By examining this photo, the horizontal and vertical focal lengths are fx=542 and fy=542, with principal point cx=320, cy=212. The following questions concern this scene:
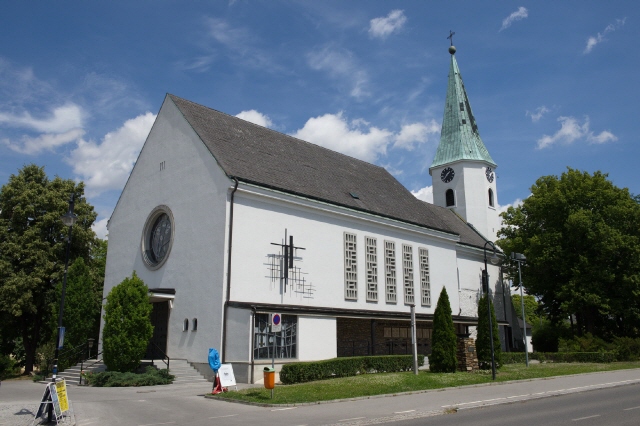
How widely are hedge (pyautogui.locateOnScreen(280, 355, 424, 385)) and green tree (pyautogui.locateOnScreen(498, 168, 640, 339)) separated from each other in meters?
14.9

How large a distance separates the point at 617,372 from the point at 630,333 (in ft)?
47.3

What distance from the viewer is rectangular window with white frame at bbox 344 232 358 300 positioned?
26781mm

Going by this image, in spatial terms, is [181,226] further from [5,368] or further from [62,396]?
[5,368]

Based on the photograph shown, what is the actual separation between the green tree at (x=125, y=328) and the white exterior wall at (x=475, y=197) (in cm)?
3035

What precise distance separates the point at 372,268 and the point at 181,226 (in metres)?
9.96

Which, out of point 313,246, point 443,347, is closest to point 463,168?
point 313,246

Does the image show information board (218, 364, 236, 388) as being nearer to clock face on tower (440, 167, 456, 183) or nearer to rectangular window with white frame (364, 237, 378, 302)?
rectangular window with white frame (364, 237, 378, 302)

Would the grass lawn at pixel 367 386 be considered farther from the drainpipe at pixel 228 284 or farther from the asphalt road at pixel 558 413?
the asphalt road at pixel 558 413

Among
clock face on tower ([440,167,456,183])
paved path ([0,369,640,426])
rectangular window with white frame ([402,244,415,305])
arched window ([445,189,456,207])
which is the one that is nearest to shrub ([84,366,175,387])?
paved path ([0,369,640,426])

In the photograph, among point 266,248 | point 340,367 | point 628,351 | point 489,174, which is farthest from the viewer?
point 489,174

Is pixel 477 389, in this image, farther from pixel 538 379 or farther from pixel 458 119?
pixel 458 119

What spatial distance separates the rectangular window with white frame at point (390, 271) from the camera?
28.7m

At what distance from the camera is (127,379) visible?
19.7 m

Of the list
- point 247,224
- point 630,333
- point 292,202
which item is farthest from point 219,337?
point 630,333
